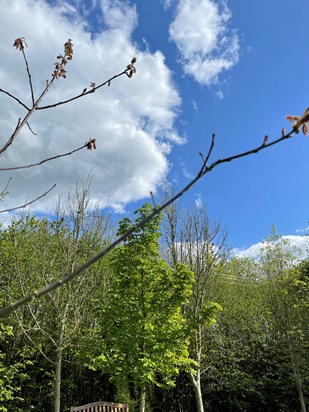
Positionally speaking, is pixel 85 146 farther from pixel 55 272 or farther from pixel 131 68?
pixel 55 272

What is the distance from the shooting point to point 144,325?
6.97m

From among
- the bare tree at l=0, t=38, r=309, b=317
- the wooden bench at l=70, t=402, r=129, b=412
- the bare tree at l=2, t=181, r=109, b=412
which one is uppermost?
the bare tree at l=2, t=181, r=109, b=412

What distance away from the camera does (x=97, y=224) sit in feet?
37.9

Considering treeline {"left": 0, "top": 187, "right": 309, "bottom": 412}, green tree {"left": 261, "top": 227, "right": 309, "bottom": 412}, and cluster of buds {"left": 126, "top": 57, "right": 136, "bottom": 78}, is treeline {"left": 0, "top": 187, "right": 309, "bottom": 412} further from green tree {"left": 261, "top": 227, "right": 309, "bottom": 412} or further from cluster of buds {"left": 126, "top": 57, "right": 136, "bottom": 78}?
cluster of buds {"left": 126, "top": 57, "right": 136, "bottom": 78}

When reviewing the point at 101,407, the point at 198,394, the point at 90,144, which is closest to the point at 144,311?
the point at 101,407

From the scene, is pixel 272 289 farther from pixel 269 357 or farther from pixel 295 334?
pixel 269 357

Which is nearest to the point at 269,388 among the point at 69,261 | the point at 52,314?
the point at 52,314

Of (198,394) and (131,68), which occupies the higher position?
(131,68)

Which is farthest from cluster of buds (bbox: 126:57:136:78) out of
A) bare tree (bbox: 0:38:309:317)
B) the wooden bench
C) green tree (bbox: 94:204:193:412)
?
the wooden bench

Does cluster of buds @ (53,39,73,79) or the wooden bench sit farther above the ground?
cluster of buds @ (53,39,73,79)

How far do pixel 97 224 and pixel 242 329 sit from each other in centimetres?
700

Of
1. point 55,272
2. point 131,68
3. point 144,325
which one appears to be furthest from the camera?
point 55,272

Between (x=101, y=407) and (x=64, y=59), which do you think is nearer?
(x=64, y=59)

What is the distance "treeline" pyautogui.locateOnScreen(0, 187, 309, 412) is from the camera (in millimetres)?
7473
